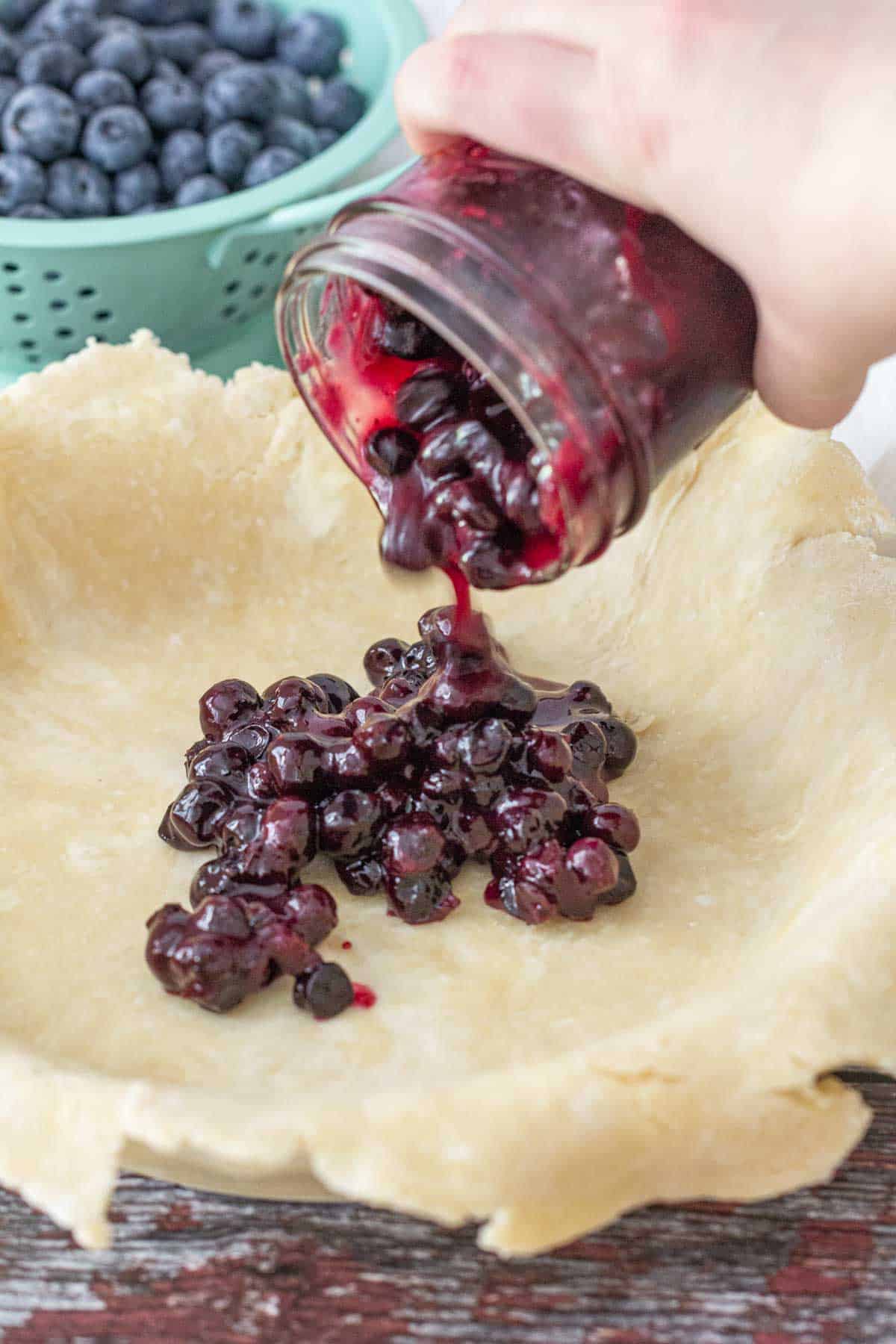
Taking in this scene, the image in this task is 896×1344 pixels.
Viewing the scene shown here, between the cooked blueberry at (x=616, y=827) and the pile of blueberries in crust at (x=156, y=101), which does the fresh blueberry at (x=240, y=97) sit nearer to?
the pile of blueberries in crust at (x=156, y=101)

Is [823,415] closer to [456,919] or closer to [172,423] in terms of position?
[456,919]

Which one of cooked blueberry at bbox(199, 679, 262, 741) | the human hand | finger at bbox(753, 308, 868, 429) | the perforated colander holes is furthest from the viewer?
the perforated colander holes

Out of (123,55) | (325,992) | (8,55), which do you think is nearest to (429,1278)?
(325,992)

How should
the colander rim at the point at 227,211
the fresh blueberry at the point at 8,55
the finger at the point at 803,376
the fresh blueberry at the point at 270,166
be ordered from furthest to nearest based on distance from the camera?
1. the fresh blueberry at the point at 8,55
2. the fresh blueberry at the point at 270,166
3. the colander rim at the point at 227,211
4. the finger at the point at 803,376

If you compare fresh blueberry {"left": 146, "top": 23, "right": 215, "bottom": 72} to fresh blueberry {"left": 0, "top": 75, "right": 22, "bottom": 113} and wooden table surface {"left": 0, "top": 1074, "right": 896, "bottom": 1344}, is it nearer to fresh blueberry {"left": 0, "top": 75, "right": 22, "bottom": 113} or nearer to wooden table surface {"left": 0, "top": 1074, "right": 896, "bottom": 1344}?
fresh blueberry {"left": 0, "top": 75, "right": 22, "bottom": 113}

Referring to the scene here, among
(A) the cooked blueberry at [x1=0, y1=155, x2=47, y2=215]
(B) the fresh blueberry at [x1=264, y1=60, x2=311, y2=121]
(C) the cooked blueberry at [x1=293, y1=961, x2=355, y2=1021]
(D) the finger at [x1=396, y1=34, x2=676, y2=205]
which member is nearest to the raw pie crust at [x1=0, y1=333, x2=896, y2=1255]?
(C) the cooked blueberry at [x1=293, y1=961, x2=355, y2=1021]

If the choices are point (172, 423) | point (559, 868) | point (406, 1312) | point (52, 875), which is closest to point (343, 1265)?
point (406, 1312)

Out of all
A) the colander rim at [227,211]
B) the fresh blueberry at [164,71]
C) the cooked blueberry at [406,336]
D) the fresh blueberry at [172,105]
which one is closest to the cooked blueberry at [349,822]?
the cooked blueberry at [406,336]
